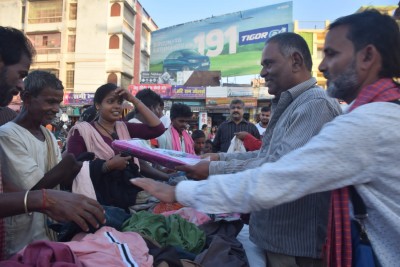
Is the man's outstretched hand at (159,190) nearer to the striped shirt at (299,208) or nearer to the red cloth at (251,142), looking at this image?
the striped shirt at (299,208)

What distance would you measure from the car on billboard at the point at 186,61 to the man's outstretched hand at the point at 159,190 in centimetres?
2541

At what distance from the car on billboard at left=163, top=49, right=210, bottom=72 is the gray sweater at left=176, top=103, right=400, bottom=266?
83.8 ft

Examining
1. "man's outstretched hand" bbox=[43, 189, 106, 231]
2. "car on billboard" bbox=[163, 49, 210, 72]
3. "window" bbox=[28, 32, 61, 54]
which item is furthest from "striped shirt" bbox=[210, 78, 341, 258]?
"window" bbox=[28, 32, 61, 54]

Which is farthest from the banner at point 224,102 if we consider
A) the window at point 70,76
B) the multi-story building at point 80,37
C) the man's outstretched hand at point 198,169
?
the man's outstretched hand at point 198,169

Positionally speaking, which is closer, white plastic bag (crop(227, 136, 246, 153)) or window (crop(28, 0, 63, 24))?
white plastic bag (crop(227, 136, 246, 153))

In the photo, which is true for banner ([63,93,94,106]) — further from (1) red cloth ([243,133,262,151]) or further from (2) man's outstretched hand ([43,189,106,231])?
(2) man's outstretched hand ([43,189,106,231])

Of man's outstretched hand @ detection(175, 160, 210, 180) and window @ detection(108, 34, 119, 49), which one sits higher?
window @ detection(108, 34, 119, 49)

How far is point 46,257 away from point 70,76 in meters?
29.0

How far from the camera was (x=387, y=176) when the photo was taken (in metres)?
1.15

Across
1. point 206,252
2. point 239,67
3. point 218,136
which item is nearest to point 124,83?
point 239,67

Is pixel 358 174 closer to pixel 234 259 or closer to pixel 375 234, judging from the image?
pixel 375 234

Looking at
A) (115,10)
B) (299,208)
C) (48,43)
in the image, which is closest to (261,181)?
(299,208)

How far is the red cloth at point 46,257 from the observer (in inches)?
47.8

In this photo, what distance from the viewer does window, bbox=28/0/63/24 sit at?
28684 millimetres
